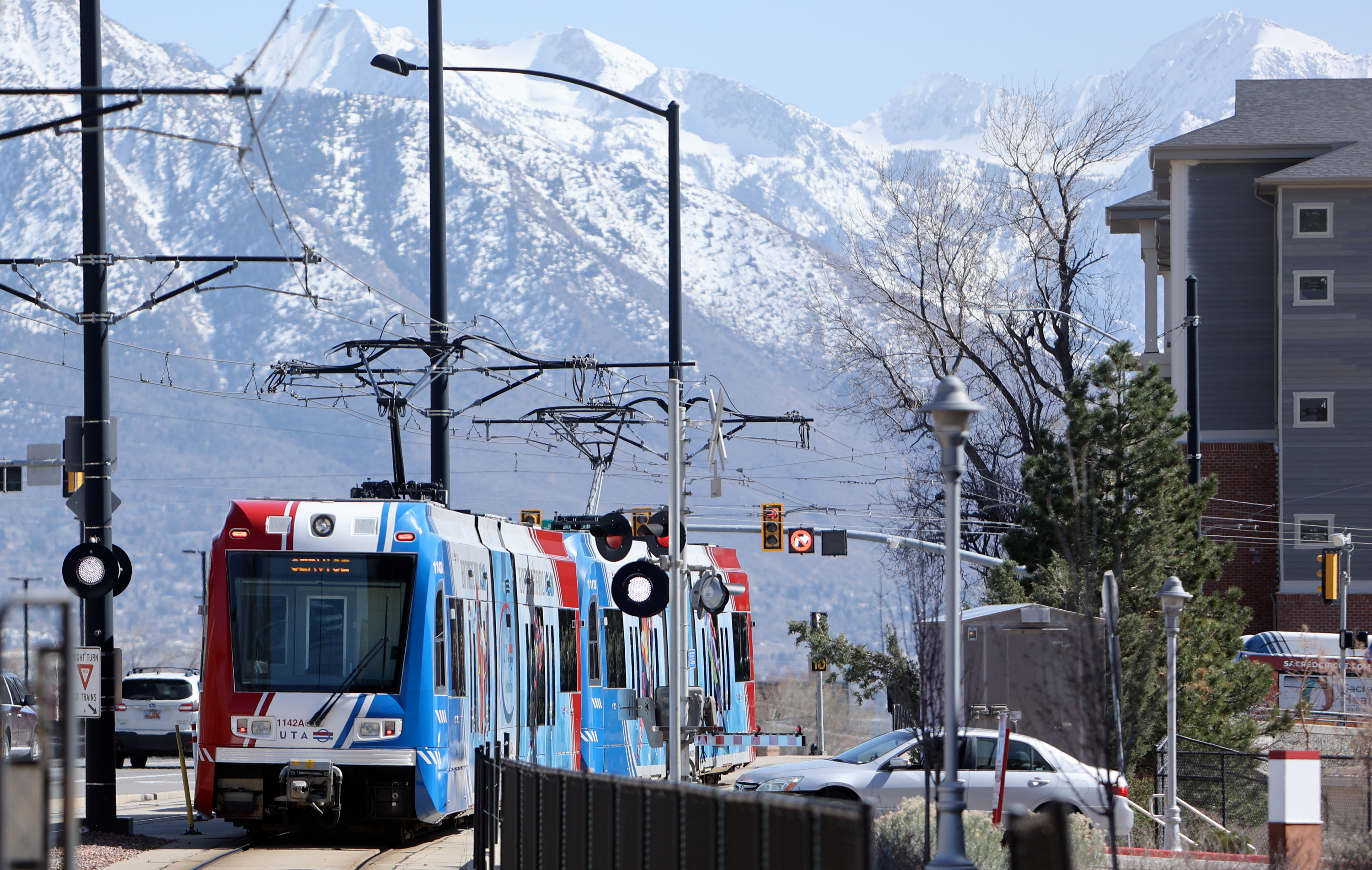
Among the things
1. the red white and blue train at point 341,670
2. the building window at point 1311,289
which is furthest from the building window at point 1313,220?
the red white and blue train at point 341,670

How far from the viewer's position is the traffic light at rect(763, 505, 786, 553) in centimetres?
4591

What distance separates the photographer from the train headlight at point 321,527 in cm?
1914

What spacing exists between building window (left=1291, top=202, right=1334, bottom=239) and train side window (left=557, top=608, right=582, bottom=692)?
35.2 metres

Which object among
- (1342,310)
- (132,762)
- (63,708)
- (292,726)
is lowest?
(132,762)

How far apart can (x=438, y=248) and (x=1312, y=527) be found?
3315 centimetres

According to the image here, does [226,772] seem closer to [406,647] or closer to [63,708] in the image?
[406,647]

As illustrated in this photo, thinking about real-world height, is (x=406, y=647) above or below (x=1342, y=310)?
below

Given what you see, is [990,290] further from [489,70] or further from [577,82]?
[577,82]

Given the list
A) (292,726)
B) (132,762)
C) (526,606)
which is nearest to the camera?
(292,726)

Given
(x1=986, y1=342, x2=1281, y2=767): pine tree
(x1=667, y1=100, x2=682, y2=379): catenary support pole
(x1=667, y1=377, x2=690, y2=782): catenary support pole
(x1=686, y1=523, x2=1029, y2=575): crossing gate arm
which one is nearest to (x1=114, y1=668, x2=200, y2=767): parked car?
(x1=686, y1=523, x2=1029, y2=575): crossing gate arm

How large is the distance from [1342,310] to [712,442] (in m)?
37.1

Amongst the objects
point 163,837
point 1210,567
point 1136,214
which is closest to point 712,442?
point 163,837

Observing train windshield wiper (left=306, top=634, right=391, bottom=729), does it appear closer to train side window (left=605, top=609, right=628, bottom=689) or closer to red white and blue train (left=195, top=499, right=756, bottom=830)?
red white and blue train (left=195, top=499, right=756, bottom=830)

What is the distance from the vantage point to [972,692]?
25938mm
